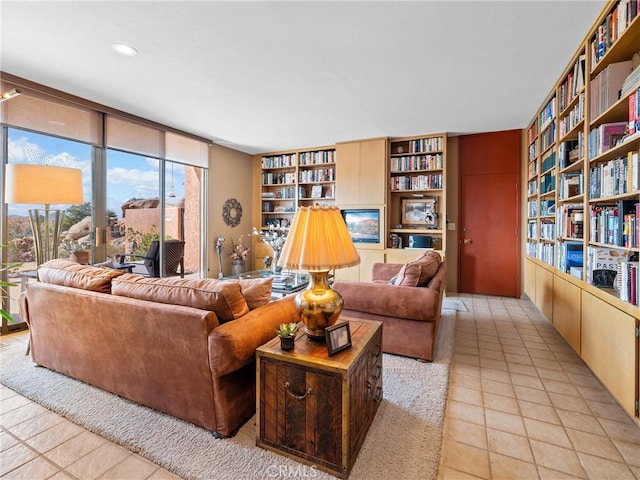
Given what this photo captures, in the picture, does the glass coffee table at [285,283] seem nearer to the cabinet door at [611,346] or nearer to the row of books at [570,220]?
the cabinet door at [611,346]

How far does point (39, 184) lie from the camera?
2.41m

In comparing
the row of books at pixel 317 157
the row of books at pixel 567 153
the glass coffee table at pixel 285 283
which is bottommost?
the glass coffee table at pixel 285 283

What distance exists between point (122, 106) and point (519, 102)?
15.4ft

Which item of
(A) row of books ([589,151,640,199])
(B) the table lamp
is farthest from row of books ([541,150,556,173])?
(B) the table lamp

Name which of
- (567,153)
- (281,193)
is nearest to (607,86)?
(567,153)

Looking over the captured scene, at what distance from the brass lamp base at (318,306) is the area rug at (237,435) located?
608 millimetres

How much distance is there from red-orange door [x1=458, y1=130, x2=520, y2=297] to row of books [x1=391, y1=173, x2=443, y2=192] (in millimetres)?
484

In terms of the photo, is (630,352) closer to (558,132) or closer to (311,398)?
(311,398)

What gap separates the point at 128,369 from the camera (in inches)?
70.8

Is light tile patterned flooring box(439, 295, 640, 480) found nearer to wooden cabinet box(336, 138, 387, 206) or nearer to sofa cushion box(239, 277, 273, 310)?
sofa cushion box(239, 277, 273, 310)

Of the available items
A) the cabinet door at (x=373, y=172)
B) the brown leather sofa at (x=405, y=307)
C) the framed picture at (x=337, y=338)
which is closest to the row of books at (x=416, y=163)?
the cabinet door at (x=373, y=172)

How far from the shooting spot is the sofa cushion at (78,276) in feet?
6.29

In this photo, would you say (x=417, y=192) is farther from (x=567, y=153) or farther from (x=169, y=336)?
(x=169, y=336)

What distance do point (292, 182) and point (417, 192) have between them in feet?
7.76
